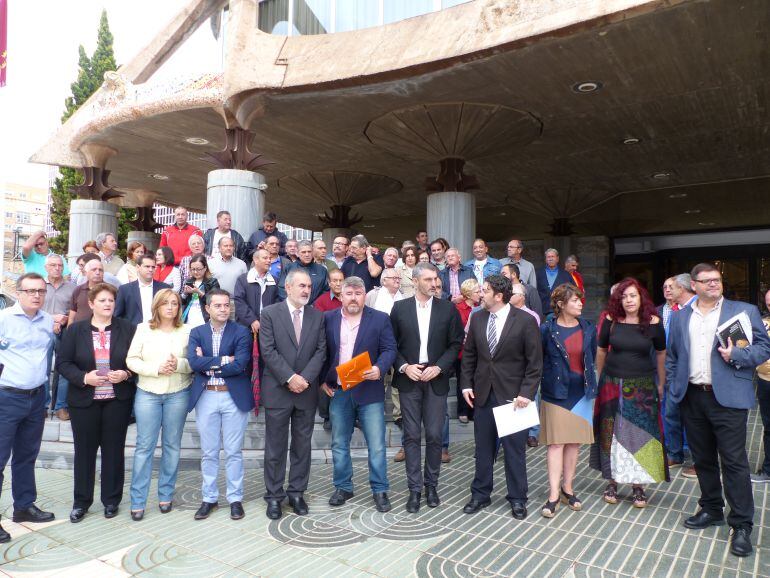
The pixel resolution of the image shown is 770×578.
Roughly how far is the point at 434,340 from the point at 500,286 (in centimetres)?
80

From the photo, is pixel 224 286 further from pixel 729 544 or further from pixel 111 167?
pixel 111 167

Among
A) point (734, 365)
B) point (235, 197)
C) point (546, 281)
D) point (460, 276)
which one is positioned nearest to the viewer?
point (734, 365)

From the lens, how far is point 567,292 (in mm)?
4684

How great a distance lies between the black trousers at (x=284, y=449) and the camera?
452cm

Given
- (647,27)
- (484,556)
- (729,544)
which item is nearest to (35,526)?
(484,556)

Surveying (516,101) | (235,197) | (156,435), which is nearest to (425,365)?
(156,435)

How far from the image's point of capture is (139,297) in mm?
5867

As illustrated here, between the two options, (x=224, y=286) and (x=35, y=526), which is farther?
(x=224, y=286)

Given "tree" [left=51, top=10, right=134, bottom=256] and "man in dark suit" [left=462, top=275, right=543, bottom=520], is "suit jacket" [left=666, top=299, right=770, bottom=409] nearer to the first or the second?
"man in dark suit" [left=462, top=275, right=543, bottom=520]

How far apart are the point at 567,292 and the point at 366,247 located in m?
3.85

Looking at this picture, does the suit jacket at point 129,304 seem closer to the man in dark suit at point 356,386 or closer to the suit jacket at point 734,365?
the man in dark suit at point 356,386

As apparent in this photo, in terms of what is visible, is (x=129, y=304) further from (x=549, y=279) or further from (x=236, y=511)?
(x=549, y=279)

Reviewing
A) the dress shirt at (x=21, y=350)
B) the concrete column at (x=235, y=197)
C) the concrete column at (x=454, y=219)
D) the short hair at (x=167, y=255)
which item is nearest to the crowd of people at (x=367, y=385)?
the dress shirt at (x=21, y=350)

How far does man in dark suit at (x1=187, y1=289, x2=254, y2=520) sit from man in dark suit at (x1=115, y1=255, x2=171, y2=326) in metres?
1.55
